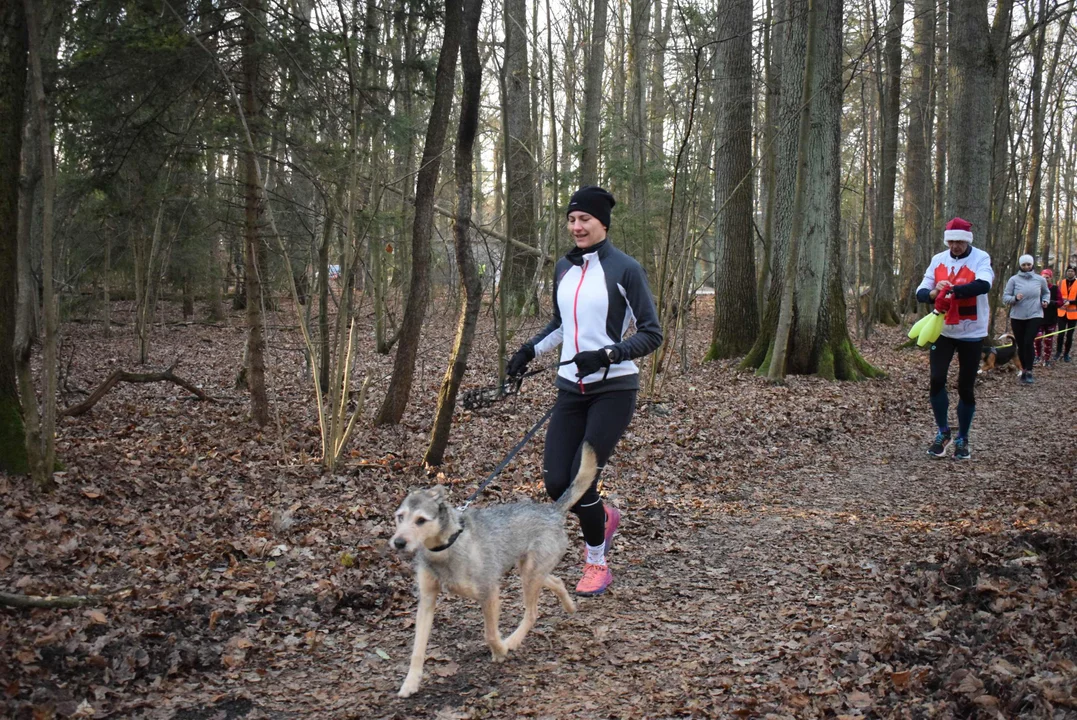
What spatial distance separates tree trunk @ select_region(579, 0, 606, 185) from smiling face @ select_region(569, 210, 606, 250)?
1334cm

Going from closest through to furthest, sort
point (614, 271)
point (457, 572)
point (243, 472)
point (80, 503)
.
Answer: point (457, 572) → point (614, 271) → point (80, 503) → point (243, 472)

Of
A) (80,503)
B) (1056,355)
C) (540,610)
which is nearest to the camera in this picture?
(540,610)

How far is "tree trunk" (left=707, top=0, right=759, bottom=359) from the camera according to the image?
15.8 meters

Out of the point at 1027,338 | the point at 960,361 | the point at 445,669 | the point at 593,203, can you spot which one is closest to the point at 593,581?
the point at 445,669

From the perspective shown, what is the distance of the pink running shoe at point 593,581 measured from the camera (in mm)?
5465

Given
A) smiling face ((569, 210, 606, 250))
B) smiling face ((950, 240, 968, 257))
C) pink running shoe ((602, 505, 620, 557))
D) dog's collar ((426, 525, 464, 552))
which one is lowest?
pink running shoe ((602, 505, 620, 557))

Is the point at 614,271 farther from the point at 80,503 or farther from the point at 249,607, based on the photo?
the point at 80,503

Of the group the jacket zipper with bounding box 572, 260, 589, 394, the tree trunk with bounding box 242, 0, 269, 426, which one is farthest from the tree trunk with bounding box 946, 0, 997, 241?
the jacket zipper with bounding box 572, 260, 589, 394

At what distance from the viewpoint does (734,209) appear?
54.7ft

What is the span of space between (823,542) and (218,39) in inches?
326

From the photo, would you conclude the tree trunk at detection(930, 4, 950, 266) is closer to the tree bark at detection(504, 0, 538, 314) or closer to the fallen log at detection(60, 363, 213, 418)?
the tree bark at detection(504, 0, 538, 314)

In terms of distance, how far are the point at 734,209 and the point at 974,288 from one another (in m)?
8.92

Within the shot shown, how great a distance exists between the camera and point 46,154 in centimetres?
553

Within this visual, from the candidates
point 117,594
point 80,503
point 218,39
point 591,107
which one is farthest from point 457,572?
point 591,107
